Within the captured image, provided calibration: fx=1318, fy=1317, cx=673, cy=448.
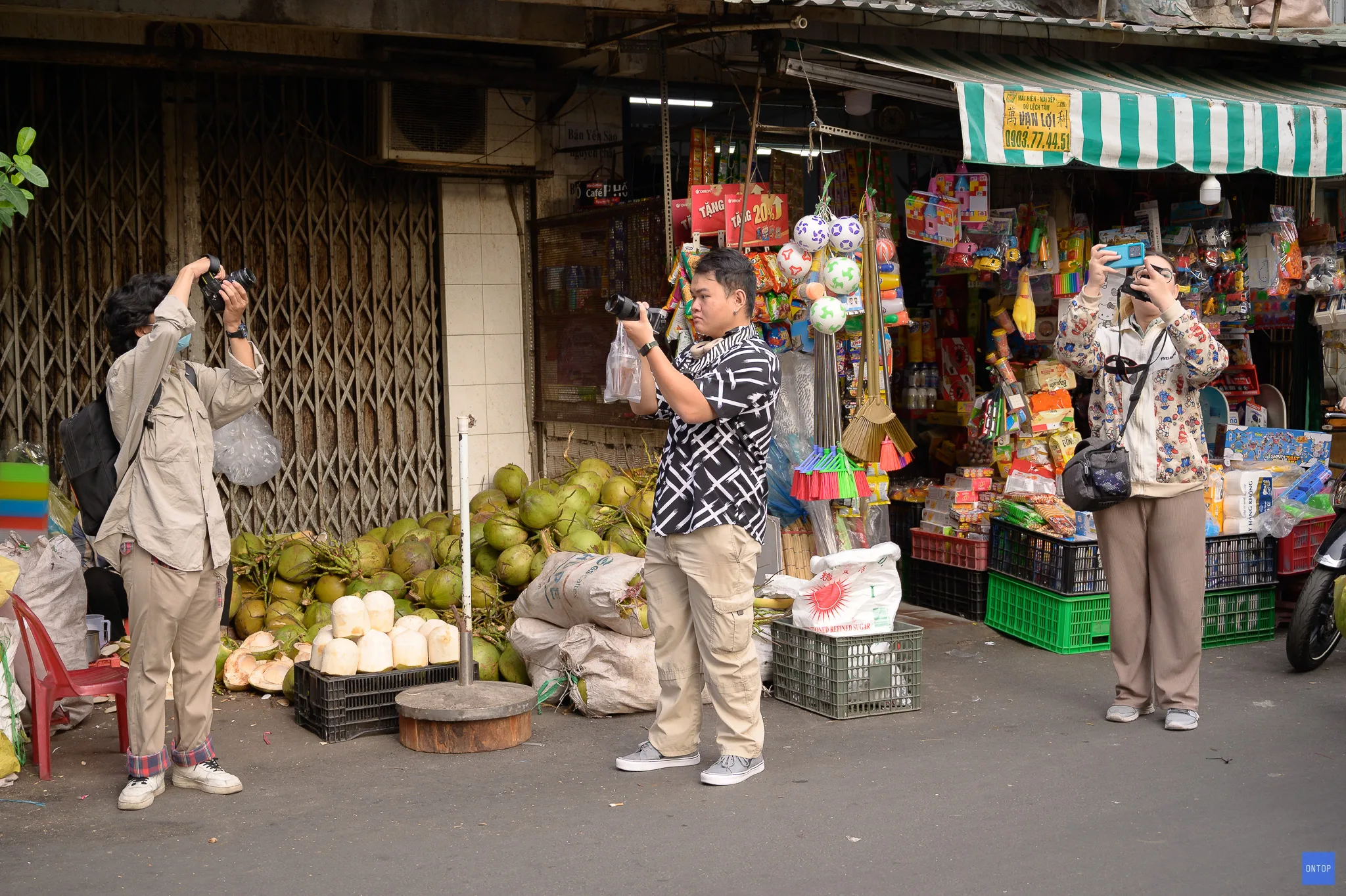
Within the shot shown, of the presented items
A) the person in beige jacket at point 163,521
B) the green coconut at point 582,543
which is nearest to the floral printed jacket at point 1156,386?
the green coconut at point 582,543

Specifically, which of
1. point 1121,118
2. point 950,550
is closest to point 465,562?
point 950,550

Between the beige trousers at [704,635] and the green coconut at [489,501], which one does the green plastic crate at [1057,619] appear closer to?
the beige trousers at [704,635]

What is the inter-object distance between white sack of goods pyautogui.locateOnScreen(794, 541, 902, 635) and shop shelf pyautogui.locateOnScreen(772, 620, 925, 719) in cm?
6

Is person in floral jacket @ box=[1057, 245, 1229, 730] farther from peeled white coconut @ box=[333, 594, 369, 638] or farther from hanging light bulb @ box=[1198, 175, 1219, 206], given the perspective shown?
peeled white coconut @ box=[333, 594, 369, 638]

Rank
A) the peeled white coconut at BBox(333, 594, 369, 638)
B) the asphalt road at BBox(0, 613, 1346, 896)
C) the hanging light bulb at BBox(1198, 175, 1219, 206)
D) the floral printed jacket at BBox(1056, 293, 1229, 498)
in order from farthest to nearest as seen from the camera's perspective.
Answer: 1. the hanging light bulb at BBox(1198, 175, 1219, 206)
2. the peeled white coconut at BBox(333, 594, 369, 638)
3. the floral printed jacket at BBox(1056, 293, 1229, 498)
4. the asphalt road at BBox(0, 613, 1346, 896)

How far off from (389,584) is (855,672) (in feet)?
8.22

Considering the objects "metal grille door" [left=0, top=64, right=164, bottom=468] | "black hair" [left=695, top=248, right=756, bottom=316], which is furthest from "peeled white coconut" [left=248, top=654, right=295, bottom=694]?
"black hair" [left=695, top=248, right=756, bottom=316]

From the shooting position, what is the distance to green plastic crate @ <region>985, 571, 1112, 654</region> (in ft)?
21.5

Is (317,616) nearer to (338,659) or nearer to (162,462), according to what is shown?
(338,659)

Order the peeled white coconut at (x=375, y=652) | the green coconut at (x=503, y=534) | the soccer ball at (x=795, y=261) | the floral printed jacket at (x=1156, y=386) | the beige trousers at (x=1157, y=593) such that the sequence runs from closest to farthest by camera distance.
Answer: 1. the floral printed jacket at (x=1156, y=386)
2. the beige trousers at (x=1157, y=593)
3. the peeled white coconut at (x=375, y=652)
4. the soccer ball at (x=795, y=261)
5. the green coconut at (x=503, y=534)

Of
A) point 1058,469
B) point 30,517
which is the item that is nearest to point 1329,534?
point 1058,469

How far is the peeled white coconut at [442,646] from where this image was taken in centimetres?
552

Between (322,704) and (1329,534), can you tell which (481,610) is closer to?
(322,704)

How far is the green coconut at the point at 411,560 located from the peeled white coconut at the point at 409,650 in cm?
144
